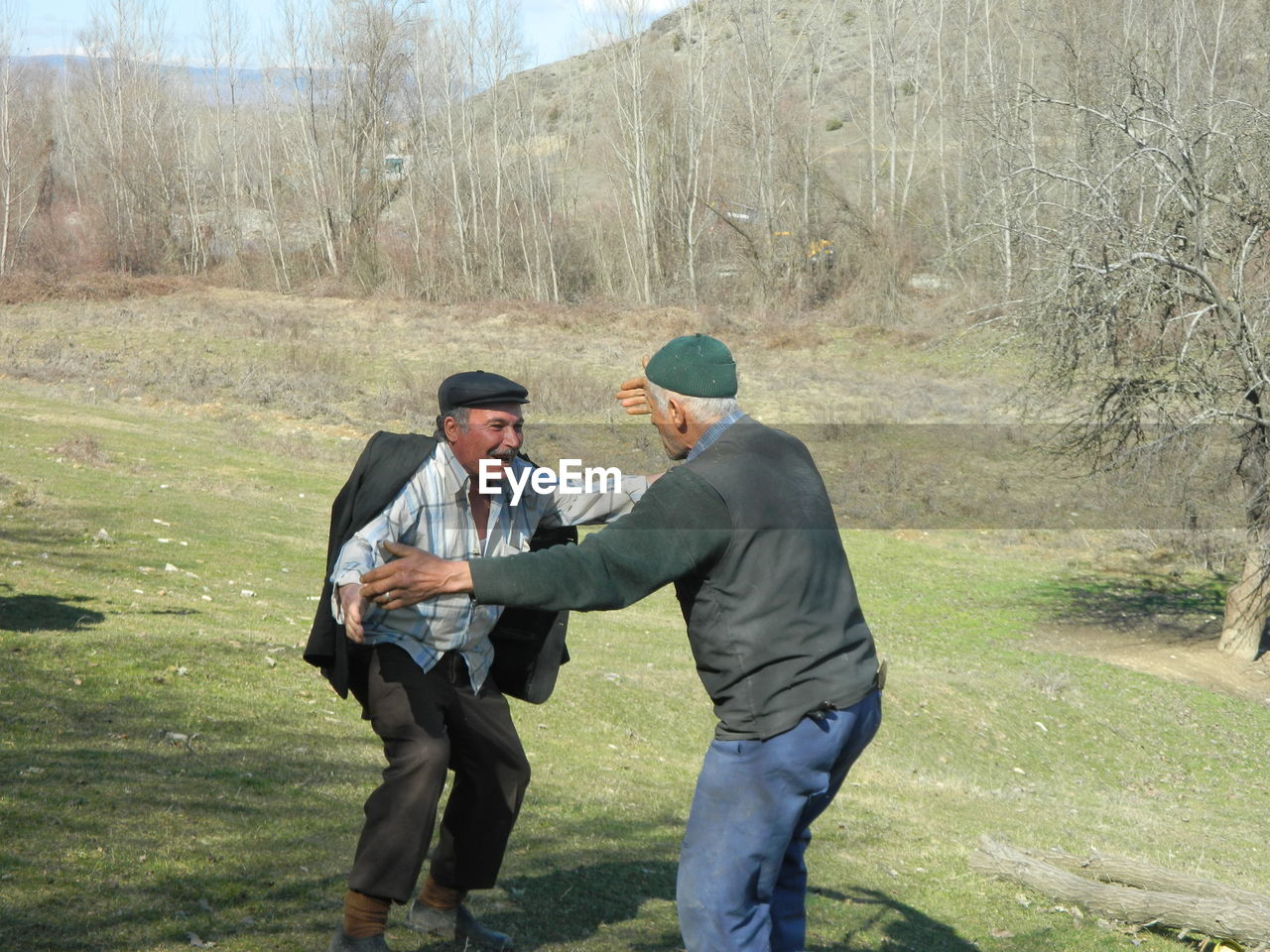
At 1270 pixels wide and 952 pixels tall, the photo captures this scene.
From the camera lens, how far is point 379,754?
26.7ft

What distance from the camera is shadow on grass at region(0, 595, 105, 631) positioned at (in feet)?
32.1

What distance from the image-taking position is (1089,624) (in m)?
20.4

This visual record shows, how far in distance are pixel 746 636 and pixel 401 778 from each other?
4.70 ft

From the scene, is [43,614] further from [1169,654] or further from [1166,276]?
[1169,654]

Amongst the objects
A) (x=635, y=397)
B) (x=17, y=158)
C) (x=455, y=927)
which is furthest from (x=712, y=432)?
(x=17, y=158)

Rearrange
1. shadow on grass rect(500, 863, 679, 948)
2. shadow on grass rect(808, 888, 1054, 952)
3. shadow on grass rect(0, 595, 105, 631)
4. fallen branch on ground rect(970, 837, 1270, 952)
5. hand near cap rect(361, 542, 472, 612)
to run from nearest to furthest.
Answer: hand near cap rect(361, 542, 472, 612) < shadow on grass rect(500, 863, 679, 948) < shadow on grass rect(808, 888, 1054, 952) < fallen branch on ground rect(970, 837, 1270, 952) < shadow on grass rect(0, 595, 105, 631)

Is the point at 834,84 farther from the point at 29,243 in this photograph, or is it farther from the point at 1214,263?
the point at 1214,263

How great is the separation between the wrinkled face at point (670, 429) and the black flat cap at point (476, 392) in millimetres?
798

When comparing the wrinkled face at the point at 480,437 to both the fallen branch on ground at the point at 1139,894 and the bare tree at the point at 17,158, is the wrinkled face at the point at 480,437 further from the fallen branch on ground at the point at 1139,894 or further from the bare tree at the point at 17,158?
the bare tree at the point at 17,158

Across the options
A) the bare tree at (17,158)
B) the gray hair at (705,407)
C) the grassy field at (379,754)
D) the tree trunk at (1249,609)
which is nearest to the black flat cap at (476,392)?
the gray hair at (705,407)

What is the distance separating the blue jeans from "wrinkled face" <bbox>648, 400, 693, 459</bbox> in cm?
92

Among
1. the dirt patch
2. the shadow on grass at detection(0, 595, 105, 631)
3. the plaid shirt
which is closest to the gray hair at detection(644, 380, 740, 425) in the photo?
the plaid shirt

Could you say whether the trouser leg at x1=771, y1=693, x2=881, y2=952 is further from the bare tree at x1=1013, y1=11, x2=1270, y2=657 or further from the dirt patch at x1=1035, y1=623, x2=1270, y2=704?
the dirt patch at x1=1035, y1=623, x2=1270, y2=704

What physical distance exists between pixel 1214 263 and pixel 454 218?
46916mm
